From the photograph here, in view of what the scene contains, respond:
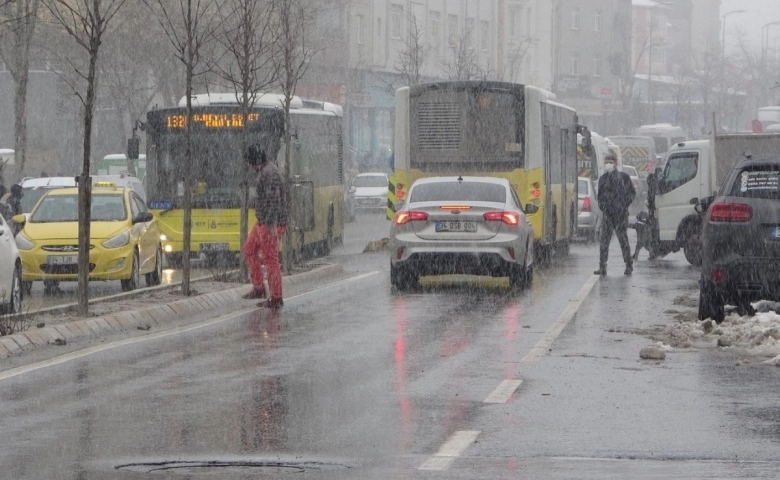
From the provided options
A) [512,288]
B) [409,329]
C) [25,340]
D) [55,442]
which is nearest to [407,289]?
[512,288]

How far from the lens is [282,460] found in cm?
877

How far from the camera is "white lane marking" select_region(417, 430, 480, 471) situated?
862 centimetres

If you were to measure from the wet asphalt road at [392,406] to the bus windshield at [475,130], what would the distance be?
10.8 m

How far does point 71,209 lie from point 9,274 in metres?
5.81

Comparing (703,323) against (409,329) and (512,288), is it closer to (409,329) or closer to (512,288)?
(409,329)

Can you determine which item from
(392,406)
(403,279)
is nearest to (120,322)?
(403,279)

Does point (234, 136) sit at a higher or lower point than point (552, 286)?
higher

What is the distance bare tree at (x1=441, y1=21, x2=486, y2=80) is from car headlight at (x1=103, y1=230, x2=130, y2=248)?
45.4 m

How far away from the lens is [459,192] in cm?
2272

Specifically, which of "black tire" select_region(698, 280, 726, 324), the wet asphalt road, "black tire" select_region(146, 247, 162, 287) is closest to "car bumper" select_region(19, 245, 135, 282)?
"black tire" select_region(146, 247, 162, 287)

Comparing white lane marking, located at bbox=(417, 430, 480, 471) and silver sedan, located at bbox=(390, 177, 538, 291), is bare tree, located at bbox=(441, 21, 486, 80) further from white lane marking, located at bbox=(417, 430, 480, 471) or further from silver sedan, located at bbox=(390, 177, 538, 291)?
white lane marking, located at bbox=(417, 430, 480, 471)

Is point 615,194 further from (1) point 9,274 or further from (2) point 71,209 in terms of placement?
(1) point 9,274

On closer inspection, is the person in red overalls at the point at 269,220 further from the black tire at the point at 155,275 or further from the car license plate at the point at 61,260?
the black tire at the point at 155,275

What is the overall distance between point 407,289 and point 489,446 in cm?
1322
